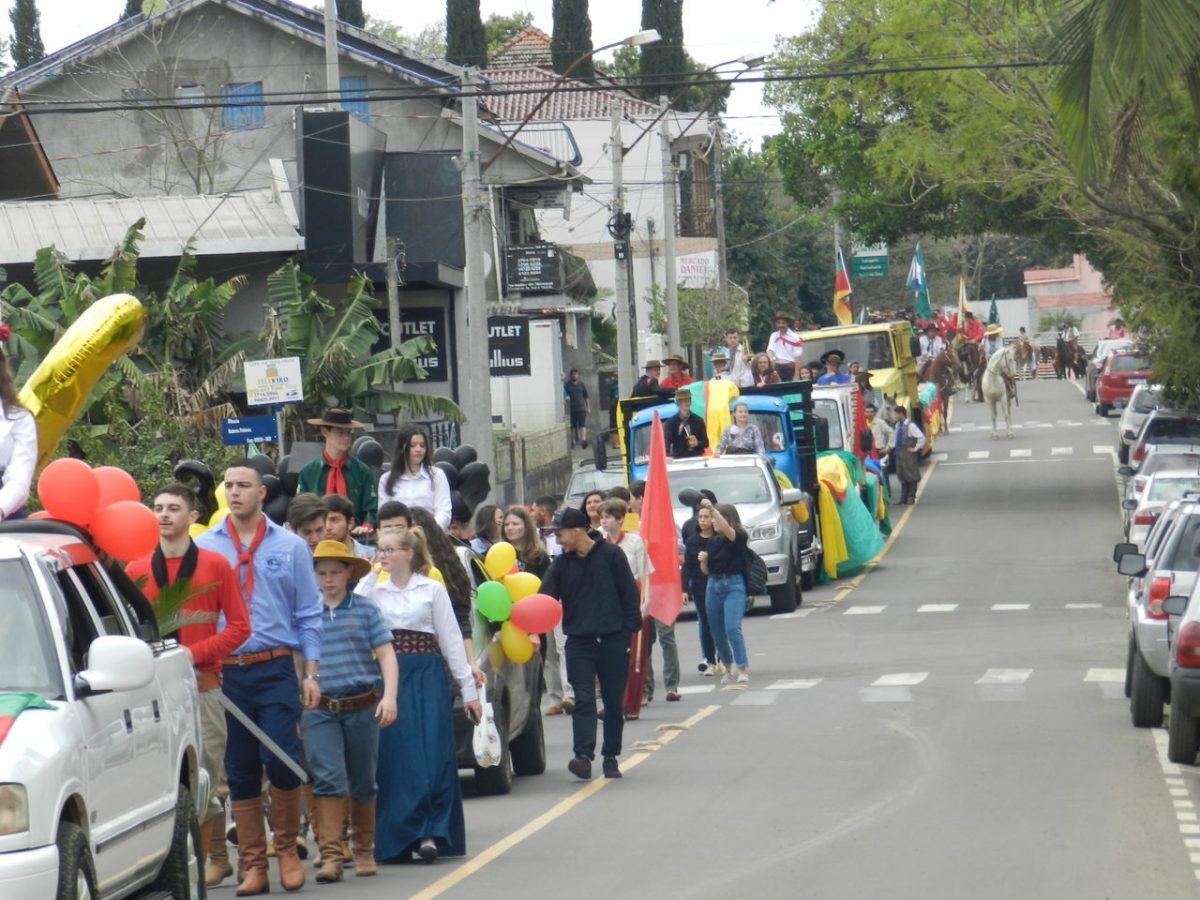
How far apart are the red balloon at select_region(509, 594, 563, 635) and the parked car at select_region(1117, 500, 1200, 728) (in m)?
5.12

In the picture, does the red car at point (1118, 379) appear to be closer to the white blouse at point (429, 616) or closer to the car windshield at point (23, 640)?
the white blouse at point (429, 616)

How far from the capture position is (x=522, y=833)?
37.7ft

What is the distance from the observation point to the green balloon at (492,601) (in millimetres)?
12273

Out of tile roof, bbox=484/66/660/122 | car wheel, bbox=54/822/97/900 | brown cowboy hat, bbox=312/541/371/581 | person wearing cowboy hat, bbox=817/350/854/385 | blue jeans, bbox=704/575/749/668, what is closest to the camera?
car wheel, bbox=54/822/97/900

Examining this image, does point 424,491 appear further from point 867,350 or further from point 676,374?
point 867,350

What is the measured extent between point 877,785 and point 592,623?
2.15m

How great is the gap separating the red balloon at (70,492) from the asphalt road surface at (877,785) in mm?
2490

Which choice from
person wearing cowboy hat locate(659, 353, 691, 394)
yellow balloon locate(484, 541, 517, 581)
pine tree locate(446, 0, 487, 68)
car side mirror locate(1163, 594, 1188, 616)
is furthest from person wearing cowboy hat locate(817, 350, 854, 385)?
pine tree locate(446, 0, 487, 68)

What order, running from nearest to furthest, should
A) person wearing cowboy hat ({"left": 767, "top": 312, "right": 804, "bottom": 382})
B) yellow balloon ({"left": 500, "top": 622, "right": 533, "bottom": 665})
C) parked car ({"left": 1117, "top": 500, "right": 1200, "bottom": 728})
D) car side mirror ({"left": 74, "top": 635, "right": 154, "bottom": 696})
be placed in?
car side mirror ({"left": 74, "top": 635, "right": 154, "bottom": 696}), yellow balloon ({"left": 500, "top": 622, "right": 533, "bottom": 665}), parked car ({"left": 1117, "top": 500, "right": 1200, "bottom": 728}), person wearing cowboy hat ({"left": 767, "top": 312, "right": 804, "bottom": 382})

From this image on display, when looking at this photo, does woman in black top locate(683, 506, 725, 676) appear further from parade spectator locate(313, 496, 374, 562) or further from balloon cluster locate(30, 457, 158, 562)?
balloon cluster locate(30, 457, 158, 562)

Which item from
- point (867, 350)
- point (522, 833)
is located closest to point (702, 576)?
point (522, 833)

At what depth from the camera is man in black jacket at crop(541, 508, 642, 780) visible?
44.4 ft

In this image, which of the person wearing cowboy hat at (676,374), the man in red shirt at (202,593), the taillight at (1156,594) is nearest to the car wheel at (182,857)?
the man in red shirt at (202,593)

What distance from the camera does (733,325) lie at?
58250 millimetres
